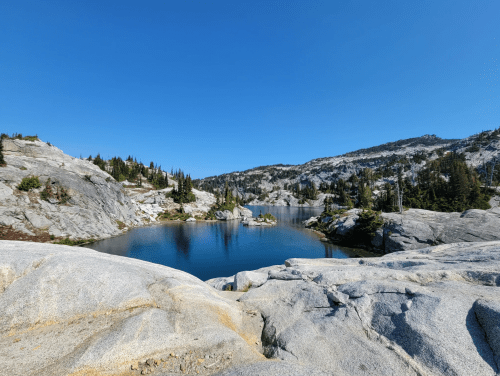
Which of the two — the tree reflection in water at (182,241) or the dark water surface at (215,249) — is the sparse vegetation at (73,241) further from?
the tree reflection in water at (182,241)

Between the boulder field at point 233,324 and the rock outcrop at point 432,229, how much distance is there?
119ft

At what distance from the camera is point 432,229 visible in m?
43.5

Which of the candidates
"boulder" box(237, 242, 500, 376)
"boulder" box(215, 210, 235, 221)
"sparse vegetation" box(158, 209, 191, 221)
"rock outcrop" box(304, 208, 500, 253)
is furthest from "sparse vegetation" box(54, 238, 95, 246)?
"rock outcrop" box(304, 208, 500, 253)

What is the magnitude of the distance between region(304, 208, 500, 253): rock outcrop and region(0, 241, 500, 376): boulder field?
119 feet

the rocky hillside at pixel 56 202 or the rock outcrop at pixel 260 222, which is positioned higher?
the rocky hillside at pixel 56 202

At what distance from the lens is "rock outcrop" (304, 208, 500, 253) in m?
38.1

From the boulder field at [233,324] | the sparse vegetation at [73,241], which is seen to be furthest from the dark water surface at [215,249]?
the boulder field at [233,324]

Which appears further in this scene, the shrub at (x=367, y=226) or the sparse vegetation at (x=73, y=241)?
the shrub at (x=367, y=226)

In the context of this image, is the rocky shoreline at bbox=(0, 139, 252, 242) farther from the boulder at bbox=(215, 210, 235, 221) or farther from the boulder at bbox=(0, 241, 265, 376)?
the boulder at bbox=(0, 241, 265, 376)

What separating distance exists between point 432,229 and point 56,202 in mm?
95505

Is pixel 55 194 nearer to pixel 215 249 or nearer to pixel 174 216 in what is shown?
pixel 215 249

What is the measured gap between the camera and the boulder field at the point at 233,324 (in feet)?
24.6

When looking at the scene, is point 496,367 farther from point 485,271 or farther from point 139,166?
point 139,166

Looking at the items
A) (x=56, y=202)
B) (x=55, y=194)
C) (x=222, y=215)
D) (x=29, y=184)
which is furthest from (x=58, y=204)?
(x=222, y=215)
